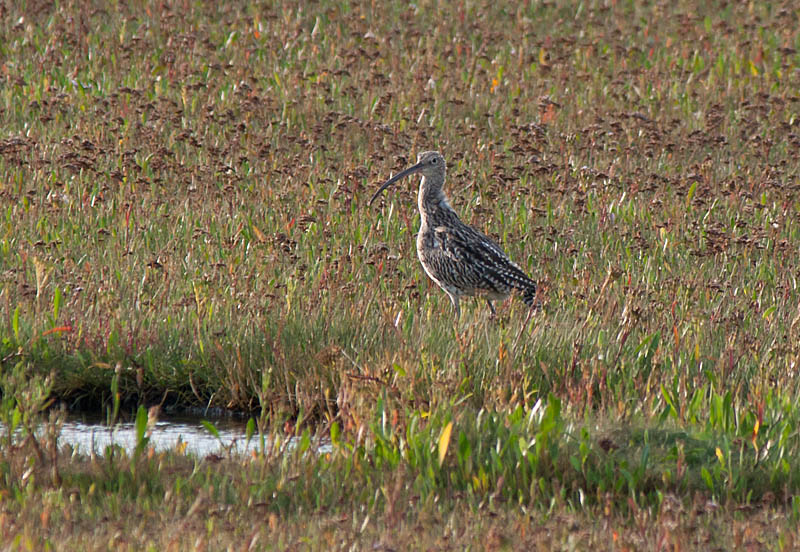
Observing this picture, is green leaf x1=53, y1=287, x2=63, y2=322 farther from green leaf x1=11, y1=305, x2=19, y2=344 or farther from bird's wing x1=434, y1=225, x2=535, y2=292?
bird's wing x1=434, y1=225, x2=535, y2=292

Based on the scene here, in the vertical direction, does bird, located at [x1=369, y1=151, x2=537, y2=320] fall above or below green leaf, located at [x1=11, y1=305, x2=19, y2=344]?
above

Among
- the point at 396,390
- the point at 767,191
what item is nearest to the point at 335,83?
the point at 767,191

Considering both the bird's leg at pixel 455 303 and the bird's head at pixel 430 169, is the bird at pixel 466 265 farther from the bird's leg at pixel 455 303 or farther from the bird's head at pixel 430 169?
the bird's head at pixel 430 169

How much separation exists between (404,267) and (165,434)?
313 centimetres

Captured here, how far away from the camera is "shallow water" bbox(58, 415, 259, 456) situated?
6777 mm

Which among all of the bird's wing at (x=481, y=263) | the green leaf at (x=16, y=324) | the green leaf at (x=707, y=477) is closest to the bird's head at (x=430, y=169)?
the bird's wing at (x=481, y=263)

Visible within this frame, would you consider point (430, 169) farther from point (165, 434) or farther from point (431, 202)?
point (165, 434)

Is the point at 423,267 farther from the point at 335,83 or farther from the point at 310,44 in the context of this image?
the point at 310,44

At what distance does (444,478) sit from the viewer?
5613mm

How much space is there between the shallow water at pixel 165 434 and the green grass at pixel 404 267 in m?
0.22

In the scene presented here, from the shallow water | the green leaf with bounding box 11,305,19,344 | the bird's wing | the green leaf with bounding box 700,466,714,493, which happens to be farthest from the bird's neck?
the green leaf with bounding box 700,466,714,493

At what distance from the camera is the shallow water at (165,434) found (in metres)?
6.78

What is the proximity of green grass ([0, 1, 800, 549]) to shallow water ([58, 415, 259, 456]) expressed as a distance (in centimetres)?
22

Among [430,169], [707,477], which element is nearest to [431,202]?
[430,169]
